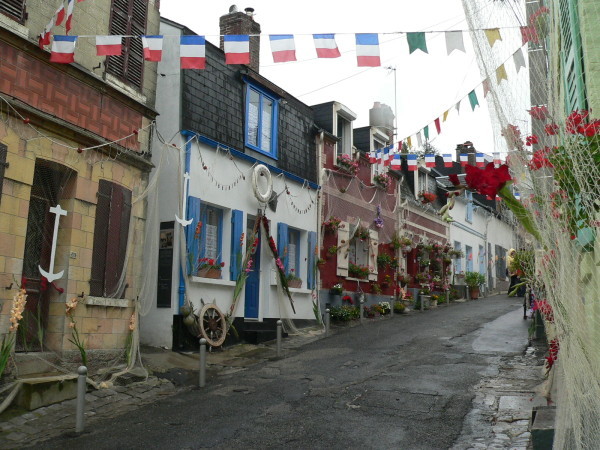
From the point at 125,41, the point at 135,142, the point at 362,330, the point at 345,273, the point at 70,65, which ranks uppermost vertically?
the point at 125,41

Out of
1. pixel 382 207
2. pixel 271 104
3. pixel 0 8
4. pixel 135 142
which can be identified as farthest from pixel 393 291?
pixel 0 8

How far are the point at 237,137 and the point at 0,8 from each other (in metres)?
6.12

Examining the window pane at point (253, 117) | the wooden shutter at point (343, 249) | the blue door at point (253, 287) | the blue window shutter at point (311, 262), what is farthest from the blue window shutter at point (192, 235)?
the wooden shutter at point (343, 249)

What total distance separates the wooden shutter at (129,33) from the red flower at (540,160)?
320 inches

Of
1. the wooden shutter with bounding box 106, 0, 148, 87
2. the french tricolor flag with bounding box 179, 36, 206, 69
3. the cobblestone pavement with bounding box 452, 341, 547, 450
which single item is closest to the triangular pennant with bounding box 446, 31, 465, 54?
the french tricolor flag with bounding box 179, 36, 206, 69

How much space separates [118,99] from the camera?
10219mm

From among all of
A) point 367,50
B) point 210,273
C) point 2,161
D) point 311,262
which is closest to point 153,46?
point 2,161

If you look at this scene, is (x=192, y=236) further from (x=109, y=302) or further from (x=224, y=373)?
(x=224, y=373)

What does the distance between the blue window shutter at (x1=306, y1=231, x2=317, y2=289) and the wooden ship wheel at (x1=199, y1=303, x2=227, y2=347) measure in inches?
154

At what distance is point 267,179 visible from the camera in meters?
14.0

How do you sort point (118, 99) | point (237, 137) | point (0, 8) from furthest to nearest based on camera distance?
point (237, 137) → point (118, 99) → point (0, 8)

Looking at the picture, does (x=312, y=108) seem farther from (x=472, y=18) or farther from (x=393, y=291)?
(x=472, y=18)

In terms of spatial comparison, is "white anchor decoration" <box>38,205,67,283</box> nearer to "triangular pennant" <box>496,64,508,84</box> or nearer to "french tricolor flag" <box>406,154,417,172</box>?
"triangular pennant" <box>496,64,508,84</box>

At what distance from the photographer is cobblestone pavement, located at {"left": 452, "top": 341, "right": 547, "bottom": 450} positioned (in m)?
6.43
